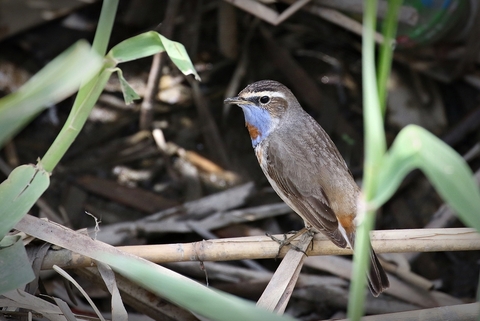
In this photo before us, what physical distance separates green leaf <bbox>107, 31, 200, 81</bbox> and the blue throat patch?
1179 mm

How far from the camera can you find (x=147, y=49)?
3.35 meters

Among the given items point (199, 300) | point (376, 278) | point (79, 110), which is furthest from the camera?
point (376, 278)

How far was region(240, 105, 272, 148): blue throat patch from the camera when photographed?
4.49 meters

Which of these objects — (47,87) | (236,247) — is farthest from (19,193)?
(236,247)

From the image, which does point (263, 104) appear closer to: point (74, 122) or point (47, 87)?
point (74, 122)

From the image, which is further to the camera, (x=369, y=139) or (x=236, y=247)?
(x=236, y=247)

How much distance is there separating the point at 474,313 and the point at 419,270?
1996 mm

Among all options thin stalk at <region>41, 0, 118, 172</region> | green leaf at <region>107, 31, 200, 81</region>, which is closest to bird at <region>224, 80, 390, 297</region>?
green leaf at <region>107, 31, 200, 81</region>

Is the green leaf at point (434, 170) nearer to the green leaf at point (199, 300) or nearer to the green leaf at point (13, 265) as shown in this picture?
the green leaf at point (199, 300)

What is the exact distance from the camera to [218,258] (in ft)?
11.7

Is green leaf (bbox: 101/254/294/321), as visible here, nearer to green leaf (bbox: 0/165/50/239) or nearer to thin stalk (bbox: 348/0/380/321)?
thin stalk (bbox: 348/0/380/321)

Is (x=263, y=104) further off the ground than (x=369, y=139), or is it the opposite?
(x=263, y=104)

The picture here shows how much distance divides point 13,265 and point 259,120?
6.78 feet

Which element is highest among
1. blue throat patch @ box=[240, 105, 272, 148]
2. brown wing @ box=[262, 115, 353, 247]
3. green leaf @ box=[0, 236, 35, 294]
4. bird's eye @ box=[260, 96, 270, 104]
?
bird's eye @ box=[260, 96, 270, 104]
